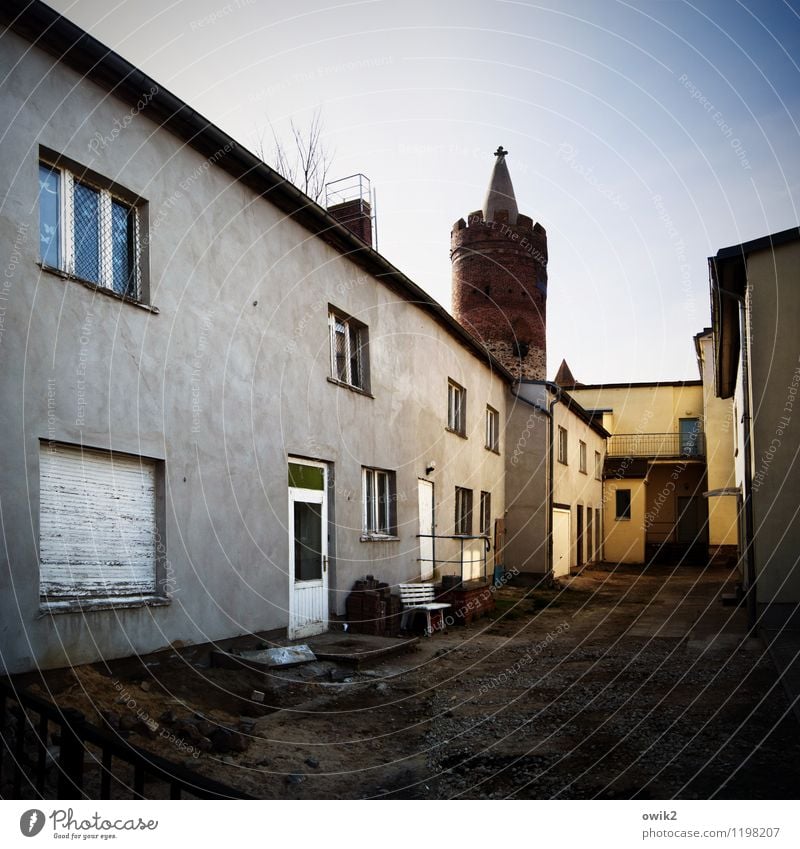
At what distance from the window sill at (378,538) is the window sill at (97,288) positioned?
5944mm

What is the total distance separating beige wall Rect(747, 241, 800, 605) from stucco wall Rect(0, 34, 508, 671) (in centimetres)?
617

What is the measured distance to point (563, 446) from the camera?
26672 mm

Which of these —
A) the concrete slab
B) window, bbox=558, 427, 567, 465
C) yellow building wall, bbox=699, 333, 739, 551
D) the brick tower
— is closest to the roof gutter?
the concrete slab

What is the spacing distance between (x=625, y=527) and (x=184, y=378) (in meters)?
29.9

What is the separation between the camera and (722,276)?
11906 mm

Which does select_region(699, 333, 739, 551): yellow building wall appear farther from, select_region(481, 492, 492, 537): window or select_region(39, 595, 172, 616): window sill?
select_region(39, 595, 172, 616): window sill

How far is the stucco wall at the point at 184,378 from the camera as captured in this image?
654cm

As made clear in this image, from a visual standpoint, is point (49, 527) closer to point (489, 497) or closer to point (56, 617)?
point (56, 617)

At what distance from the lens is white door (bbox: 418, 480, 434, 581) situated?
15.7 metres

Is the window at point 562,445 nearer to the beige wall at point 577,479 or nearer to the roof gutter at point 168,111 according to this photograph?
the beige wall at point 577,479

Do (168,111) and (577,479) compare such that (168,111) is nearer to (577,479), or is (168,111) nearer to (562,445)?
(562,445)

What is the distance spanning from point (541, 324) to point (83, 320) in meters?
24.8
